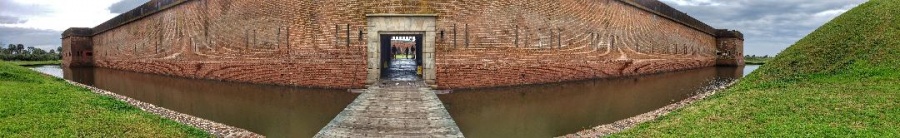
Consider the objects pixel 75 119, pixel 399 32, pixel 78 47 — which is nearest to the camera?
pixel 75 119

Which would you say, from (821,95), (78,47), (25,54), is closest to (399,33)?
(821,95)

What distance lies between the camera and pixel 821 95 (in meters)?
9.96

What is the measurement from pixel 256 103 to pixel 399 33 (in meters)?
4.12

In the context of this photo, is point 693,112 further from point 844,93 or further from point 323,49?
point 323,49

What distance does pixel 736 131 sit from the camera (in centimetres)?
718

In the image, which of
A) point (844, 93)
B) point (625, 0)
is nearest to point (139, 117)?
point (844, 93)

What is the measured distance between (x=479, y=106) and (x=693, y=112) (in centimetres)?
409

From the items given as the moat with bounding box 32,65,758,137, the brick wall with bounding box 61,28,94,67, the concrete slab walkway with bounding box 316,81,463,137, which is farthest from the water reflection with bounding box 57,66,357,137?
the brick wall with bounding box 61,28,94,67

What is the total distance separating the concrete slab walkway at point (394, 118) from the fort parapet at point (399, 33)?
344cm

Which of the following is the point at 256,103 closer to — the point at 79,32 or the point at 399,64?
the point at 399,64

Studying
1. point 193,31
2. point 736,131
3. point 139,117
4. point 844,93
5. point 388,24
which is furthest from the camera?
point 193,31

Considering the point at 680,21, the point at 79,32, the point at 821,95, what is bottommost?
the point at 821,95

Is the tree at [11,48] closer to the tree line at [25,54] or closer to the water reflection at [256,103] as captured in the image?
the tree line at [25,54]

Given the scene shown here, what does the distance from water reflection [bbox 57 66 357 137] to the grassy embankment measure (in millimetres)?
5039
